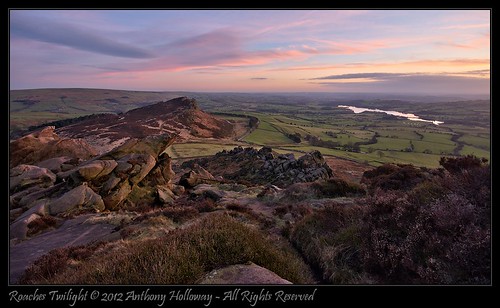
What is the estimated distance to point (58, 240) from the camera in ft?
48.0

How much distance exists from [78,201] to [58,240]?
6386 millimetres

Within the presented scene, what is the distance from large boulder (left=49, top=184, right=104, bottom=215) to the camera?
1984 centimetres

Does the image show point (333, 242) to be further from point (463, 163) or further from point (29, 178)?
point (29, 178)

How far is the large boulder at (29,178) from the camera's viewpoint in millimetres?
24844

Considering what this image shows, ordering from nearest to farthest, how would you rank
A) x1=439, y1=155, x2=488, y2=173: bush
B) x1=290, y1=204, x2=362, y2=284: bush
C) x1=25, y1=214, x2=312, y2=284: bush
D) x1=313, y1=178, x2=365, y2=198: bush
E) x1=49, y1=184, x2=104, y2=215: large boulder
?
x1=25, y1=214, x2=312, y2=284: bush
x1=290, y1=204, x2=362, y2=284: bush
x1=439, y1=155, x2=488, y2=173: bush
x1=49, y1=184, x2=104, y2=215: large boulder
x1=313, y1=178, x2=365, y2=198: bush

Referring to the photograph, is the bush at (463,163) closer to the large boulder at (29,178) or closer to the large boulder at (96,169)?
the large boulder at (96,169)

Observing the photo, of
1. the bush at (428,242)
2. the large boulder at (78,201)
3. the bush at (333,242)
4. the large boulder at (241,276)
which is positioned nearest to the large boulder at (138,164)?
the large boulder at (78,201)

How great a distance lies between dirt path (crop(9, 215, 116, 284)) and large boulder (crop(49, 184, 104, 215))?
9.10ft

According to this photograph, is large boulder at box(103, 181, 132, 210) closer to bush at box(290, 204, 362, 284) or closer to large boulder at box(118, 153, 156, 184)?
large boulder at box(118, 153, 156, 184)

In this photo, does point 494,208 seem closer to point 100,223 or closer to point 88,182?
point 100,223

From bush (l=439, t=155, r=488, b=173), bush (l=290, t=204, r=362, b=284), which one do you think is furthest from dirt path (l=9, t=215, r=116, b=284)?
bush (l=439, t=155, r=488, b=173)

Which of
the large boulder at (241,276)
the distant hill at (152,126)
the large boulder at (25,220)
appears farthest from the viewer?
the distant hill at (152,126)

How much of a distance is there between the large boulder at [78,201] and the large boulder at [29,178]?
240 inches
